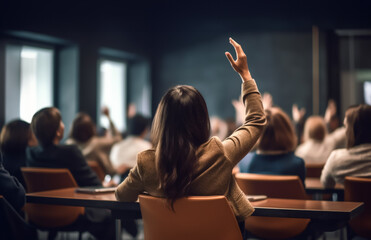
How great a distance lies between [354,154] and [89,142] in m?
2.71

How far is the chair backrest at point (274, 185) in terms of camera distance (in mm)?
2850

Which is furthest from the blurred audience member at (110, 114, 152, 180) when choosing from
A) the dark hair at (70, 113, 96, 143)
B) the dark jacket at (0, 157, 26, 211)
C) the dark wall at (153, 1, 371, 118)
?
the dark wall at (153, 1, 371, 118)

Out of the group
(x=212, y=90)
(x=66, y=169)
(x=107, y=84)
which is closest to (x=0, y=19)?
(x=107, y=84)

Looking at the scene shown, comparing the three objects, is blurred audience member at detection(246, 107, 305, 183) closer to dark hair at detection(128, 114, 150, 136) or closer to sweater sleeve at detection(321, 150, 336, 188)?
sweater sleeve at detection(321, 150, 336, 188)

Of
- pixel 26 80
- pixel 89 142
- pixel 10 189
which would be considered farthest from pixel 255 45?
pixel 10 189

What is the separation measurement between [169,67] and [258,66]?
1.91 metres

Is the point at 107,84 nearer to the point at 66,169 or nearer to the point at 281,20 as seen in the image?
the point at 281,20

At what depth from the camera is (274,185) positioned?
9.54ft

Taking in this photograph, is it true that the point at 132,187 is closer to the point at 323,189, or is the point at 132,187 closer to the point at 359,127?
the point at 323,189

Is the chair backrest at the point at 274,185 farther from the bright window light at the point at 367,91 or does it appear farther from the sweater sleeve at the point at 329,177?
the bright window light at the point at 367,91

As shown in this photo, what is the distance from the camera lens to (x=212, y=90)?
32.0 ft

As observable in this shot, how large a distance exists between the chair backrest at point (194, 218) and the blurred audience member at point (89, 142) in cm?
280

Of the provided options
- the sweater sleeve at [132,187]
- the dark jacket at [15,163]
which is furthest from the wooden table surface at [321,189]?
the dark jacket at [15,163]

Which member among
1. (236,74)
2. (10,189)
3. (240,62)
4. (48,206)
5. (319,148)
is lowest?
(48,206)
